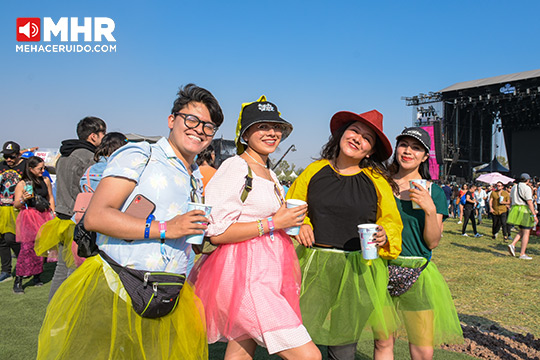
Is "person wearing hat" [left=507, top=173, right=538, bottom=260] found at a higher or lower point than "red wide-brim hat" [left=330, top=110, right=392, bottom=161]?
lower

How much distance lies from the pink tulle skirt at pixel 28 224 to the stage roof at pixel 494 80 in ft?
104

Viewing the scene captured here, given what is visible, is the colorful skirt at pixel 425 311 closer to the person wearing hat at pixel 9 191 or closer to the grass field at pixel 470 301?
the grass field at pixel 470 301

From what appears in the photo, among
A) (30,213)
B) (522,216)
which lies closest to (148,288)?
(30,213)

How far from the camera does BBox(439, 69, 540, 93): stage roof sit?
2864 centimetres

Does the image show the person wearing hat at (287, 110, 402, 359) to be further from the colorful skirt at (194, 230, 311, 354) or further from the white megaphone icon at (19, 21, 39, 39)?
the white megaphone icon at (19, 21, 39, 39)

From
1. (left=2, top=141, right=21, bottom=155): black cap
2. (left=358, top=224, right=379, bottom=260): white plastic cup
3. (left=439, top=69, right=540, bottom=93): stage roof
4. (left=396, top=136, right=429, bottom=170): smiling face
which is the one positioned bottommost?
(left=358, top=224, right=379, bottom=260): white plastic cup

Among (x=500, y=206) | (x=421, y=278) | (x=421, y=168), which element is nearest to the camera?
(x=421, y=278)

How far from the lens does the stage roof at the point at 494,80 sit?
28.6 m

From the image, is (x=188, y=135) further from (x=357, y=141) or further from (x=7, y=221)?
(x=7, y=221)

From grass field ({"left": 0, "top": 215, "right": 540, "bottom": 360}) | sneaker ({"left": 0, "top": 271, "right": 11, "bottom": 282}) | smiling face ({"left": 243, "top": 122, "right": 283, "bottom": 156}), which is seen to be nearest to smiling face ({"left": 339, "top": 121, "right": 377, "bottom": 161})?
smiling face ({"left": 243, "top": 122, "right": 283, "bottom": 156})

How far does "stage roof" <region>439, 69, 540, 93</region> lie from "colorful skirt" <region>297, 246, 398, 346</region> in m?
31.7

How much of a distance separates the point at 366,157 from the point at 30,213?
594cm

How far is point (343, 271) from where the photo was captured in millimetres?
2572

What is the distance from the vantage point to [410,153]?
291 cm
